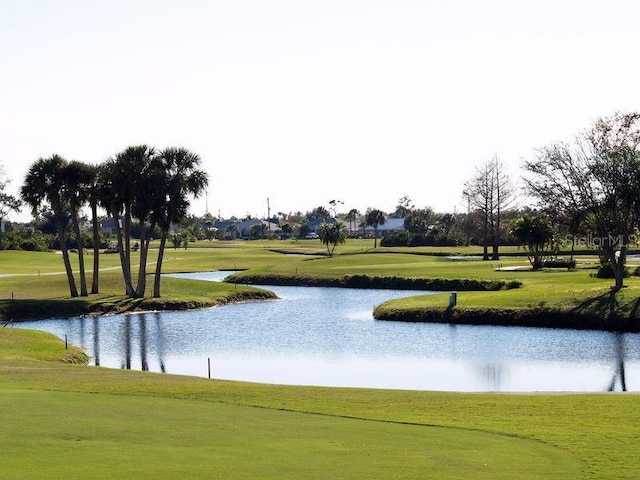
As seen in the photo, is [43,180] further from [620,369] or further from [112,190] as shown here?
[620,369]

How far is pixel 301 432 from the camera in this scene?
20.6 m

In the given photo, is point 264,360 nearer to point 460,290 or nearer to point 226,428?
point 226,428

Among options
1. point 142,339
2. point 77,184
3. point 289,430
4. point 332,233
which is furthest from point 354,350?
point 332,233

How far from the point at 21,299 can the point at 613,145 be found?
4168 cm

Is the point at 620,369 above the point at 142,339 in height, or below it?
below

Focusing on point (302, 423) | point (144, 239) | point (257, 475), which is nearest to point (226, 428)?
point (302, 423)

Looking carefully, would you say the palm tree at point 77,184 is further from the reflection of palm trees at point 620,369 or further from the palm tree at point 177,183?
the reflection of palm trees at point 620,369

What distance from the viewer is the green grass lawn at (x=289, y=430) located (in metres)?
16.8

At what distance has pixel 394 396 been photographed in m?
28.1

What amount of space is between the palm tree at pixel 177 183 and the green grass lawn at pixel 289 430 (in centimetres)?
3602

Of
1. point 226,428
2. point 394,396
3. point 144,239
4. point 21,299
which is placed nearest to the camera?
point 226,428

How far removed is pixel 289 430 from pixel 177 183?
2042 inches

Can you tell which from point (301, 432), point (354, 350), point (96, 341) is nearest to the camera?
point (301, 432)

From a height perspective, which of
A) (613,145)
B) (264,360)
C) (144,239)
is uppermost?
(613,145)
